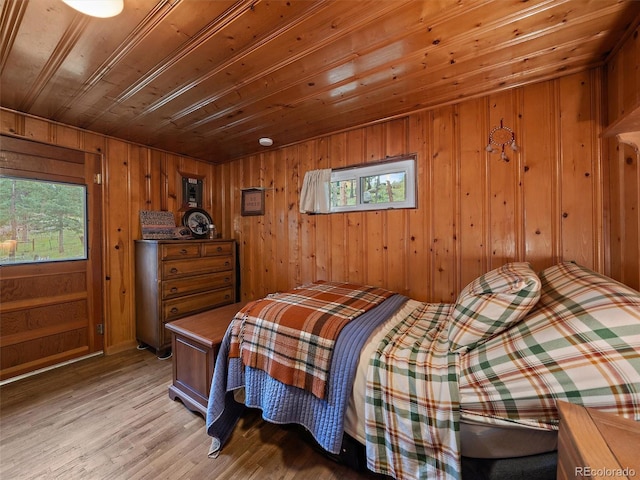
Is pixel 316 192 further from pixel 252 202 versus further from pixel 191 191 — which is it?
pixel 191 191

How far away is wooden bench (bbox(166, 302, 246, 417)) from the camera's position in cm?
162

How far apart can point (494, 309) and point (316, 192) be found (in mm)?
1966

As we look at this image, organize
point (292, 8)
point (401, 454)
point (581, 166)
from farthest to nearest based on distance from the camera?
point (581, 166)
point (292, 8)
point (401, 454)

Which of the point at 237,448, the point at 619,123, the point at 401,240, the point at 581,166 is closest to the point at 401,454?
the point at 237,448

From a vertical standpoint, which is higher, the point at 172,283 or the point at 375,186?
the point at 375,186

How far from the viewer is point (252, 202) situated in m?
3.24

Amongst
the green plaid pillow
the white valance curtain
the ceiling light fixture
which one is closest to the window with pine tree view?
the ceiling light fixture

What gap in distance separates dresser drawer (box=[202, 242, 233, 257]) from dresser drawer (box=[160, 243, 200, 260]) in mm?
87

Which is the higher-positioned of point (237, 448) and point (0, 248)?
point (0, 248)

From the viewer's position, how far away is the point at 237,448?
1.46 meters

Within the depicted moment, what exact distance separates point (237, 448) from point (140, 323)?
1.97m

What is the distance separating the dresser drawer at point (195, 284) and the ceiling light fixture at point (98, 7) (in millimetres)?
2098

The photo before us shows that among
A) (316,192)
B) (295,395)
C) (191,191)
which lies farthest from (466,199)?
(191,191)

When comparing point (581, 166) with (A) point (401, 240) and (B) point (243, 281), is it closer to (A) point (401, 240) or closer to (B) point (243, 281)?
(A) point (401, 240)
